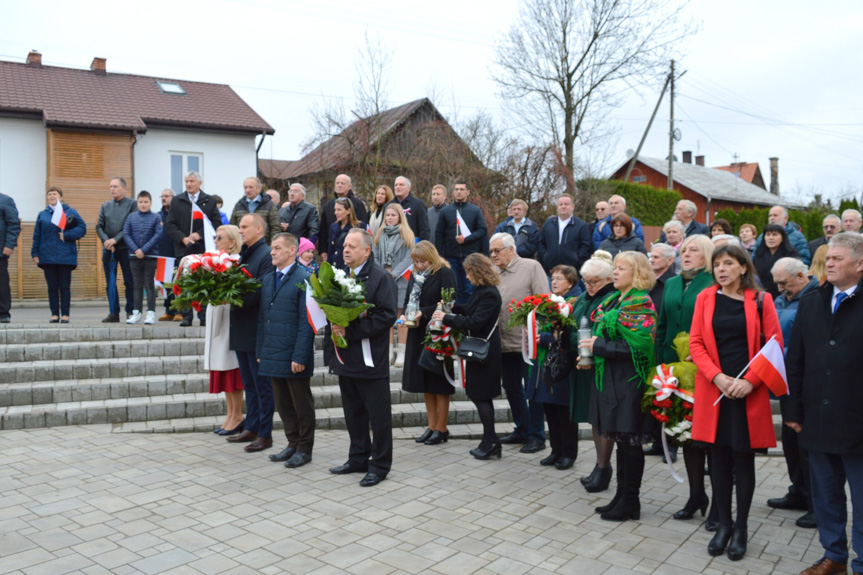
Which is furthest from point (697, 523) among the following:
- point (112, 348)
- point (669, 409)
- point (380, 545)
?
point (112, 348)

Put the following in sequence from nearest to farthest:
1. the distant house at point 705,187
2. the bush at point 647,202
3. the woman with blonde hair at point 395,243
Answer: the woman with blonde hair at point 395,243, the bush at point 647,202, the distant house at point 705,187

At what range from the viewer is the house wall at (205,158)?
23141mm

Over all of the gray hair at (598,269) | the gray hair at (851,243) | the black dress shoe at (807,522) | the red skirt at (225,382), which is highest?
the gray hair at (851,243)

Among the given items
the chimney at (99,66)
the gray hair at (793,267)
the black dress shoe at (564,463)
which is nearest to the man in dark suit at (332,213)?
the black dress shoe at (564,463)

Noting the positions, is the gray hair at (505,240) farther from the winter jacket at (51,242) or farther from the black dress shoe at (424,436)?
the winter jacket at (51,242)

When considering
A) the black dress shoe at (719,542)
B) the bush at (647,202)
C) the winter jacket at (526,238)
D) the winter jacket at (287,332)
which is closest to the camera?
the black dress shoe at (719,542)

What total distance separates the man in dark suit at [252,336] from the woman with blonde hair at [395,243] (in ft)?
5.95

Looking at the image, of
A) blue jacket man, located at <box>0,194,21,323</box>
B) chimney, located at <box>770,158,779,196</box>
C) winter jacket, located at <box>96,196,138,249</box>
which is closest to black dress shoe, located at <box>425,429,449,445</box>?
winter jacket, located at <box>96,196,138,249</box>

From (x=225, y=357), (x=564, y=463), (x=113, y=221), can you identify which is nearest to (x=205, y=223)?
(x=113, y=221)

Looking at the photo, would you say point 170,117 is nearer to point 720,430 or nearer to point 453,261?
point 453,261

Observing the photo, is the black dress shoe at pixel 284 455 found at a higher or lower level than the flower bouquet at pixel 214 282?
lower

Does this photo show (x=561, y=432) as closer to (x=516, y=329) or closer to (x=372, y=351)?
(x=516, y=329)

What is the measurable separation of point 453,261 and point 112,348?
187 inches

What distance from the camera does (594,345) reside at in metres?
5.21
